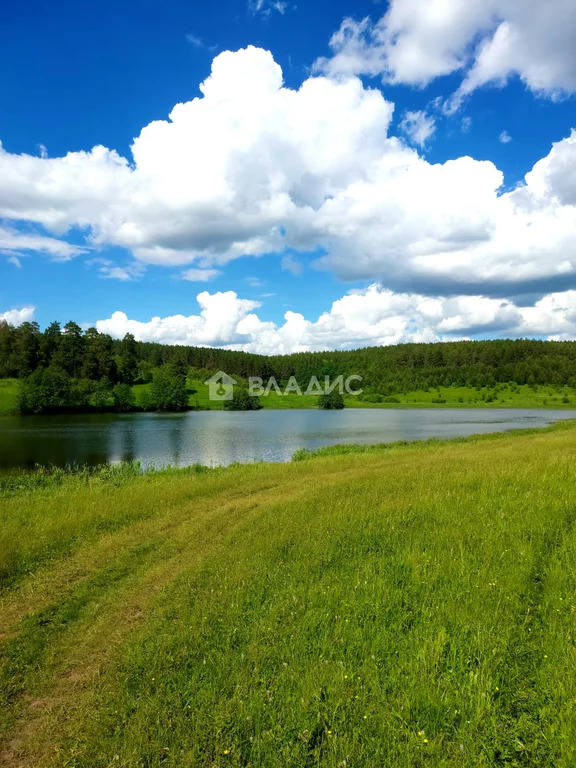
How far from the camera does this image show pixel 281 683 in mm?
5406

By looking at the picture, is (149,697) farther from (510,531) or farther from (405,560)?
(510,531)

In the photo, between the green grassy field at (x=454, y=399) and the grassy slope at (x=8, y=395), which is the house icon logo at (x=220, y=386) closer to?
the green grassy field at (x=454, y=399)

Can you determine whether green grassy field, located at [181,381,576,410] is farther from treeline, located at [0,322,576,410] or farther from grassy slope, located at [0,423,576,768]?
grassy slope, located at [0,423,576,768]

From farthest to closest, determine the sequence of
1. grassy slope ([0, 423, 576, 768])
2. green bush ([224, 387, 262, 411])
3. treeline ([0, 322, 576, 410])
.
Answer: green bush ([224, 387, 262, 411]) → treeline ([0, 322, 576, 410]) → grassy slope ([0, 423, 576, 768])

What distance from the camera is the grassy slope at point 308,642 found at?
4652 mm

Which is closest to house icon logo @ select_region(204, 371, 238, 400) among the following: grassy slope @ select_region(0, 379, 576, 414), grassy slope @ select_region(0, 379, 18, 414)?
grassy slope @ select_region(0, 379, 576, 414)

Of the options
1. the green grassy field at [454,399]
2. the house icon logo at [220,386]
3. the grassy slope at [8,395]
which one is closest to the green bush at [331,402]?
the green grassy field at [454,399]

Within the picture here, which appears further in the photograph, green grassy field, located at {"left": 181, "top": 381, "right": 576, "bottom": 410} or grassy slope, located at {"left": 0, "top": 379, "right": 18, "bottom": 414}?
green grassy field, located at {"left": 181, "top": 381, "right": 576, "bottom": 410}

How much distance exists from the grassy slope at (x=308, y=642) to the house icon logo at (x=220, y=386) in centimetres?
13134

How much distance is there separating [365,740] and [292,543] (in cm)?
533

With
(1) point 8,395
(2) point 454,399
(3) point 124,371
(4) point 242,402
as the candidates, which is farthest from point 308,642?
(2) point 454,399

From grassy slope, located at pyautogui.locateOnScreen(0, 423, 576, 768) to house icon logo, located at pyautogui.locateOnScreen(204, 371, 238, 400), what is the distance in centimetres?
13134

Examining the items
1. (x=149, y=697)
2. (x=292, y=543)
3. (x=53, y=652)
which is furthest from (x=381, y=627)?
(x=53, y=652)

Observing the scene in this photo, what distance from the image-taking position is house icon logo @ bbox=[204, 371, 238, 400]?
14907 cm
